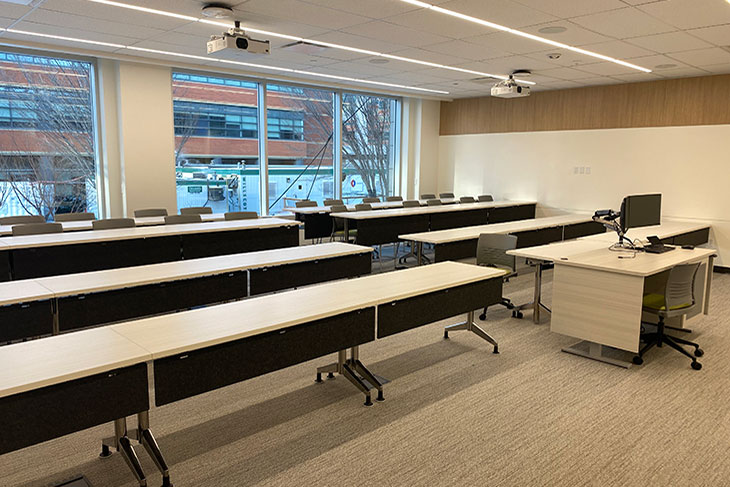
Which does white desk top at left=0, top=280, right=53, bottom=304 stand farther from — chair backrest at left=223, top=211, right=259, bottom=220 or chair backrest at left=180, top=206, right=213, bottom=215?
chair backrest at left=180, top=206, right=213, bottom=215

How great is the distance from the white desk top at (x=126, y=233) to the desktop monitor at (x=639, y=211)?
3862 millimetres

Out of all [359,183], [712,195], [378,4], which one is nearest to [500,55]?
[378,4]

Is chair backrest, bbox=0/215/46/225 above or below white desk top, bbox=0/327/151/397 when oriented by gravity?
above

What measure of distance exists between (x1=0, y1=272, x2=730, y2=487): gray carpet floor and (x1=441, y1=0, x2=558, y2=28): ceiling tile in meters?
2.99

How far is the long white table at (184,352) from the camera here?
2145 millimetres

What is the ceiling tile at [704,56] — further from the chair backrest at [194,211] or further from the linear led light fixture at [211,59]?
the chair backrest at [194,211]

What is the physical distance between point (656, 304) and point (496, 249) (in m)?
1.69

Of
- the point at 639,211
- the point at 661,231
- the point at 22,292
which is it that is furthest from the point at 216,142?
the point at 661,231

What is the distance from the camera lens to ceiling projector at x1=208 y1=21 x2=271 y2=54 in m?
5.09

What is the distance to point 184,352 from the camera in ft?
8.32

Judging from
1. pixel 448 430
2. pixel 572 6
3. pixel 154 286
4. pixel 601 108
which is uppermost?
pixel 572 6

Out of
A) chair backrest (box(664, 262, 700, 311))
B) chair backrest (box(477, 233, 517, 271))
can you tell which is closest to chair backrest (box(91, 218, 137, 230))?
chair backrest (box(477, 233, 517, 271))

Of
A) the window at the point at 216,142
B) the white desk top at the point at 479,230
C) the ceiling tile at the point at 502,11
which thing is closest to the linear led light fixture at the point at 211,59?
the window at the point at 216,142

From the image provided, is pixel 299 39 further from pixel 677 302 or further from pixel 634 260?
pixel 677 302
